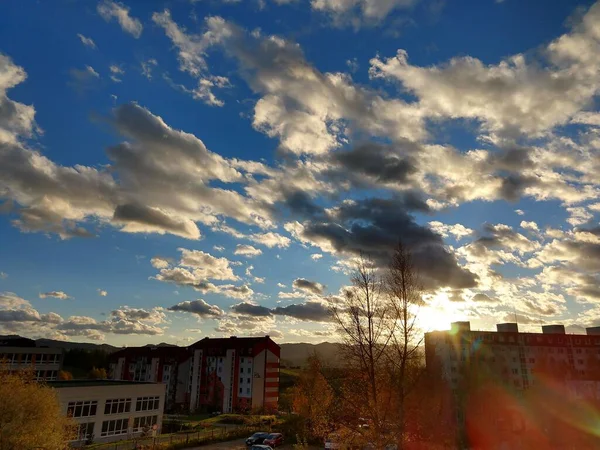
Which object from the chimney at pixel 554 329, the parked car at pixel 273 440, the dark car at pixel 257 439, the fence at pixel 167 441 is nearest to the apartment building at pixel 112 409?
the fence at pixel 167 441

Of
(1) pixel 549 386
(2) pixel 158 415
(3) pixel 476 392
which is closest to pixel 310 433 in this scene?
(2) pixel 158 415

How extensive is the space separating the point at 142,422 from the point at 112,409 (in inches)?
193

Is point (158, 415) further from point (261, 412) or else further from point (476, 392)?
point (476, 392)

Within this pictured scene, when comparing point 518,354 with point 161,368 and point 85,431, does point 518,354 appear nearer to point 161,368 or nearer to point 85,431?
point 161,368

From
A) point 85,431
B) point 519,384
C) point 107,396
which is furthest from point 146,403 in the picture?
point 519,384

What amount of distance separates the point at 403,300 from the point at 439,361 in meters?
73.2

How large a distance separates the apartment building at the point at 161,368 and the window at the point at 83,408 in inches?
1820

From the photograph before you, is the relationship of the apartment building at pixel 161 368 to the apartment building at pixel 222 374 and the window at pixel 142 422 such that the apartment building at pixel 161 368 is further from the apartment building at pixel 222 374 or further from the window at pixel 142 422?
the window at pixel 142 422

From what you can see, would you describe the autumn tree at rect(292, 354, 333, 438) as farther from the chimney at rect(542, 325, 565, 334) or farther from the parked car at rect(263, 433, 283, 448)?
the chimney at rect(542, 325, 565, 334)

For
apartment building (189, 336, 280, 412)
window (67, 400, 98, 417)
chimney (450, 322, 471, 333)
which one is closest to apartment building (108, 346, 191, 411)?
apartment building (189, 336, 280, 412)

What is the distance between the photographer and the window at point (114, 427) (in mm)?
43500

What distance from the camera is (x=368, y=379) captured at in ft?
51.6

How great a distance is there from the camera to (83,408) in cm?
4159

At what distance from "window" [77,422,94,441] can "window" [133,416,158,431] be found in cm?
570
